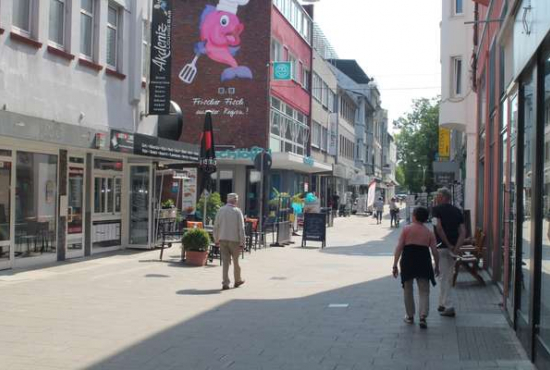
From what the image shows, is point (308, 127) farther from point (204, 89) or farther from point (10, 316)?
point (10, 316)

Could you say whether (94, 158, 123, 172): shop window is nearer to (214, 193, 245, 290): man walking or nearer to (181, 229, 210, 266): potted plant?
(181, 229, 210, 266): potted plant

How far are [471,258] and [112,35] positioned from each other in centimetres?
1047

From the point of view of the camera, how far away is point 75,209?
1708cm

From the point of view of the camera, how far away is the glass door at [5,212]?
559 inches

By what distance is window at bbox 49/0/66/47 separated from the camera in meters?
15.4

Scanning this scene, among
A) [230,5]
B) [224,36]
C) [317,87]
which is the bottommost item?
[317,87]

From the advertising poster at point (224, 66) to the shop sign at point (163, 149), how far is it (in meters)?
11.7

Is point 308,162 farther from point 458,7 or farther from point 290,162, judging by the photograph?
point 458,7

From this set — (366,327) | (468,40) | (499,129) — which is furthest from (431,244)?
(468,40)

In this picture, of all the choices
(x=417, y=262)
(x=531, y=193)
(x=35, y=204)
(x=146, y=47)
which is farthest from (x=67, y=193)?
(x=531, y=193)

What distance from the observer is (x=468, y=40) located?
2755cm

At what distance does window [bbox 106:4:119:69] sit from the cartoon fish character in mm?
13925

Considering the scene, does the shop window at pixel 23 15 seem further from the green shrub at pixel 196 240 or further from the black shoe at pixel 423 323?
the black shoe at pixel 423 323

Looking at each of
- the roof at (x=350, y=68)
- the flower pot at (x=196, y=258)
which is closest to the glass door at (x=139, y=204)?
the flower pot at (x=196, y=258)
